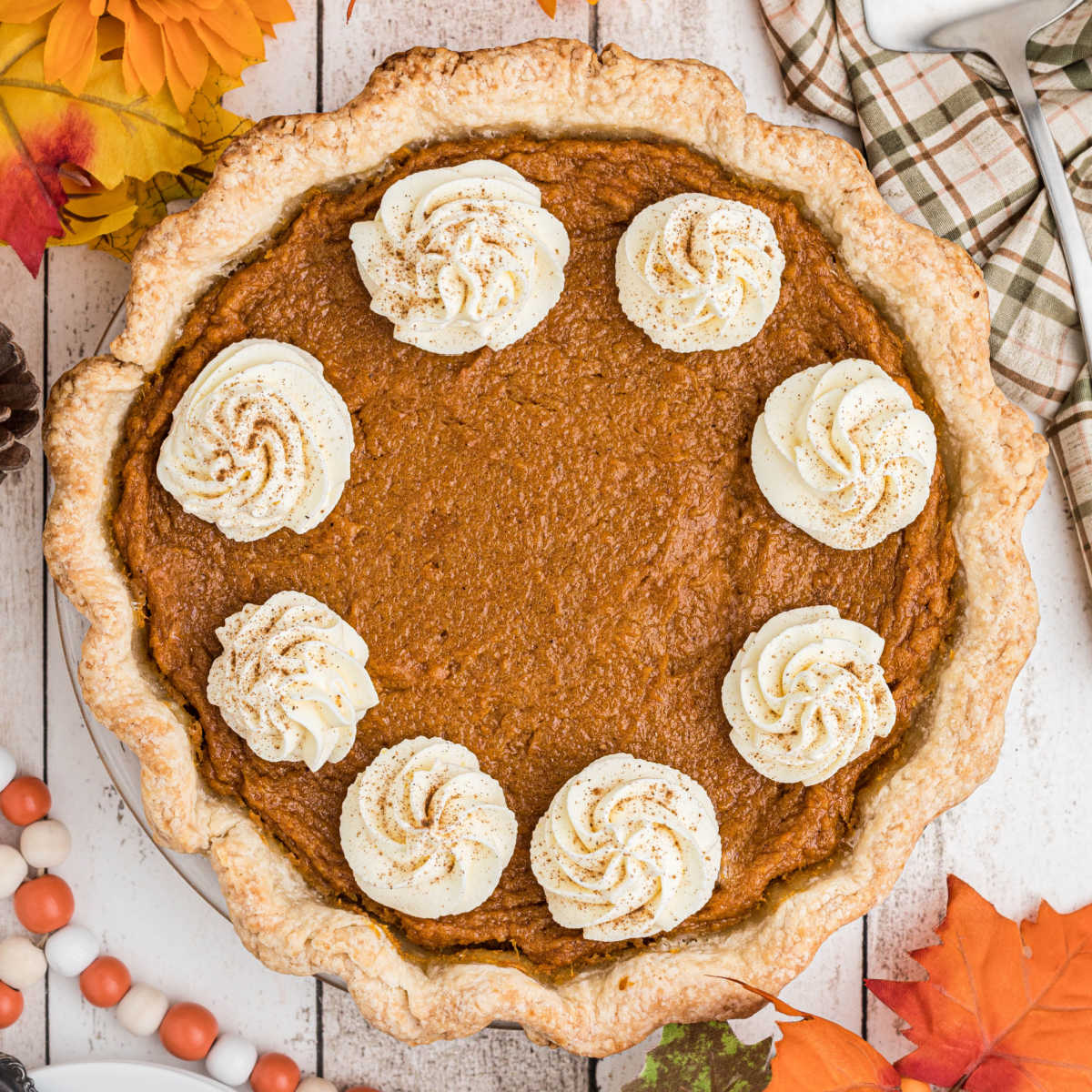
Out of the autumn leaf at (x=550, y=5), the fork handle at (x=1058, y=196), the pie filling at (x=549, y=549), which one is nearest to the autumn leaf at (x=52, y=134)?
the pie filling at (x=549, y=549)

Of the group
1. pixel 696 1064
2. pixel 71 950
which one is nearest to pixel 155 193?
pixel 71 950

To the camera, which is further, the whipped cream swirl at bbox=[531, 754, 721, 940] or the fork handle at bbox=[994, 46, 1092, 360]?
the fork handle at bbox=[994, 46, 1092, 360]

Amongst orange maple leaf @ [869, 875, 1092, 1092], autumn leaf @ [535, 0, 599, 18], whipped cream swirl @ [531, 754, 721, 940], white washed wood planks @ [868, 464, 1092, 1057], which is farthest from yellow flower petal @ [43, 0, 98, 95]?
orange maple leaf @ [869, 875, 1092, 1092]

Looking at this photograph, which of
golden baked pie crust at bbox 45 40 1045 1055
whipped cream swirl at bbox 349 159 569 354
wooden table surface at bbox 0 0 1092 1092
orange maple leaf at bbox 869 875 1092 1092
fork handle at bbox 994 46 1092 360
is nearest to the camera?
whipped cream swirl at bbox 349 159 569 354

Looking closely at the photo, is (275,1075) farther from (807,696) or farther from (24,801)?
A: (807,696)

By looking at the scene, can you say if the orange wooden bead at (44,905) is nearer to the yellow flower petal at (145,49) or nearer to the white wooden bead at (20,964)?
the white wooden bead at (20,964)

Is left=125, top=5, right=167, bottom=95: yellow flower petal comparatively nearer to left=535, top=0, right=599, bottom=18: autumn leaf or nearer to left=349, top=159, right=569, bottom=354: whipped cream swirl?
A: left=349, top=159, right=569, bottom=354: whipped cream swirl
